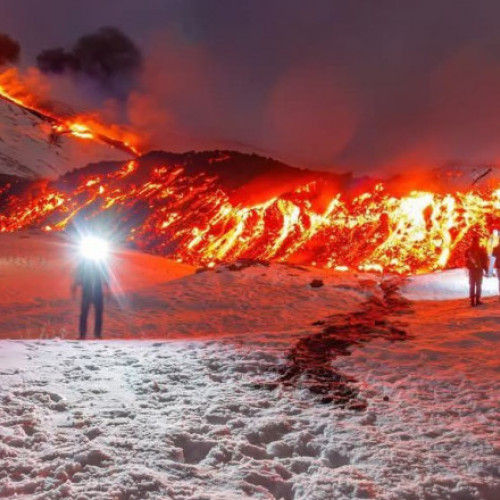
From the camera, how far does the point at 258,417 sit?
4.22 meters

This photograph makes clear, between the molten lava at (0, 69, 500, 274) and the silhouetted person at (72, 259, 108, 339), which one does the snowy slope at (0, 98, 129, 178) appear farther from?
the silhouetted person at (72, 259, 108, 339)

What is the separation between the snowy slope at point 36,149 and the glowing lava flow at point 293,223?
21144 mm

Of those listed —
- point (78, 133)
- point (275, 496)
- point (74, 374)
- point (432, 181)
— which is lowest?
point (275, 496)

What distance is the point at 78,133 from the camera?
105 meters

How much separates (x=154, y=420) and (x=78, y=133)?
112 meters

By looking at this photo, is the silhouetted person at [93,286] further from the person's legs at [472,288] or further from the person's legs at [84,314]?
the person's legs at [472,288]

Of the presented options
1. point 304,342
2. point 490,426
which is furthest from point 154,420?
point 304,342

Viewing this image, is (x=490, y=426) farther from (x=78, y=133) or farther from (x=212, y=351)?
(x=78, y=133)

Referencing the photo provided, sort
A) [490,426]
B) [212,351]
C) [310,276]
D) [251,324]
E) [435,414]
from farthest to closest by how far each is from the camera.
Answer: [310,276] → [251,324] → [212,351] → [435,414] → [490,426]

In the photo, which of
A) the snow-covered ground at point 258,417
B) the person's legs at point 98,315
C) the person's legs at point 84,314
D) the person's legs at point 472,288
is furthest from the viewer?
the person's legs at point 98,315

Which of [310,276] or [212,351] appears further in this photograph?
[310,276]

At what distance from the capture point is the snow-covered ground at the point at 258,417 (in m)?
3.08

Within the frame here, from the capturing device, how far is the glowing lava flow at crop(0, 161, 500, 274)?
3725cm

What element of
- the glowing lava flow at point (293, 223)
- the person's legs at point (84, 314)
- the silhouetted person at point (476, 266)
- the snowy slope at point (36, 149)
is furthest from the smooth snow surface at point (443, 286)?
the snowy slope at point (36, 149)
